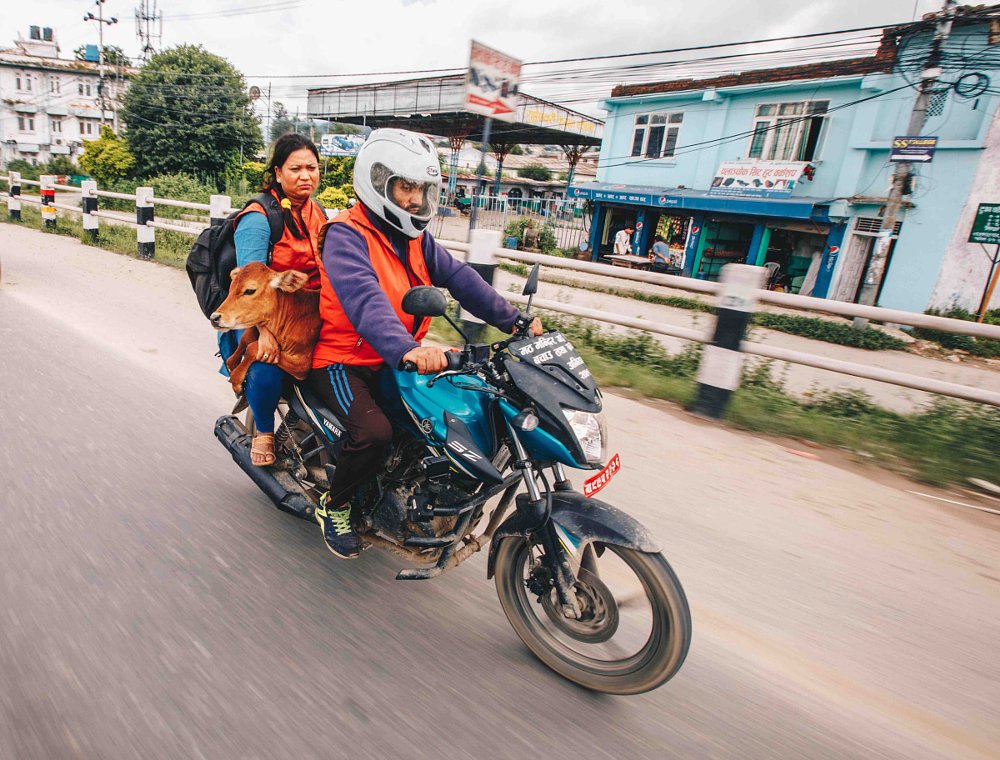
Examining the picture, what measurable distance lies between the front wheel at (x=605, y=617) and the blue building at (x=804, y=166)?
1591cm

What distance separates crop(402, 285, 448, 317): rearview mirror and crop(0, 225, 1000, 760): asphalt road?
1.26 meters

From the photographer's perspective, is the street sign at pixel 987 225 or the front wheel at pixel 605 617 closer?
the front wheel at pixel 605 617

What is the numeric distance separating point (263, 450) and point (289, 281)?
0.86m

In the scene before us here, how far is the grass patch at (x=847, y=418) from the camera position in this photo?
4242 millimetres

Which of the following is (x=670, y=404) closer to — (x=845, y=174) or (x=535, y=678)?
(x=535, y=678)

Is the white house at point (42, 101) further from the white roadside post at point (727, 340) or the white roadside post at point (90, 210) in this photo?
the white roadside post at point (727, 340)

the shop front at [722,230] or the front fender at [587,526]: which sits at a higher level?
the shop front at [722,230]

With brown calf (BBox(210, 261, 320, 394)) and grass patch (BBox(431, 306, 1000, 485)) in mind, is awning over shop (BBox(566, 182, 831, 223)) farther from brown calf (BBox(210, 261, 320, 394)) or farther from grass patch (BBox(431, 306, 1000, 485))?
brown calf (BBox(210, 261, 320, 394))

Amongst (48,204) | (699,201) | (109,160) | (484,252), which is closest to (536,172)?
(109,160)

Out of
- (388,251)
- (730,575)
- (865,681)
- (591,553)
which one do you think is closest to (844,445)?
(730,575)

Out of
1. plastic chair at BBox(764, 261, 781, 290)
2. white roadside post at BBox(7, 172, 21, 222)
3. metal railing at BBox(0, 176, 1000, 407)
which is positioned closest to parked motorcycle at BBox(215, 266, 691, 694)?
metal railing at BBox(0, 176, 1000, 407)

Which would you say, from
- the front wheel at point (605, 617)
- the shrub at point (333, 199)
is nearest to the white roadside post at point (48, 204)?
the shrub at point (333, 199)

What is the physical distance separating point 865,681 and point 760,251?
1989cm

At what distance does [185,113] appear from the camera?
27.5 meters
